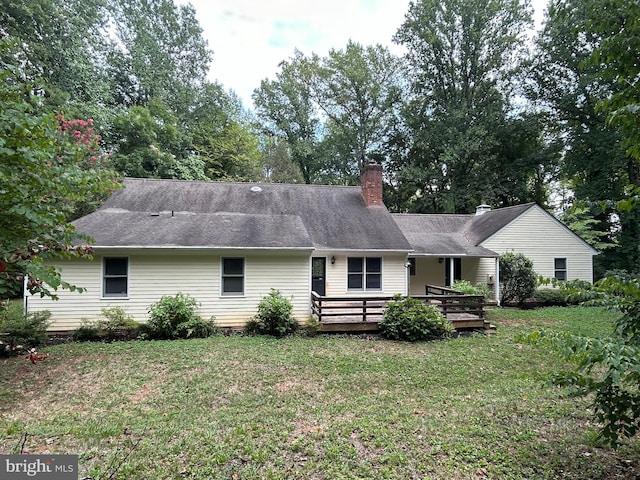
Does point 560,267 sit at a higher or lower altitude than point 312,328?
higher

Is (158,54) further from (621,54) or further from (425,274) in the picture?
(621,54)

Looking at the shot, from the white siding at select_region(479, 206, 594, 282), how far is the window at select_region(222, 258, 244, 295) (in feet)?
39.1

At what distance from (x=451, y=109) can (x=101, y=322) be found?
26.6 meters

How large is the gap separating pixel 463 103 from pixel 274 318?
2434 cm

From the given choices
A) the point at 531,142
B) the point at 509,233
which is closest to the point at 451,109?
the point at 531,142

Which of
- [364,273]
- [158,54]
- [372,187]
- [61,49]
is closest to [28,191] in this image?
[364,273]

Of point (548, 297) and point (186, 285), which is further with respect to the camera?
point (548, 297)

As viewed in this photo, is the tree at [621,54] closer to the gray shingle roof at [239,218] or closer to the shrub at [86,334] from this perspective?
the gray shingle roof at [239,218]

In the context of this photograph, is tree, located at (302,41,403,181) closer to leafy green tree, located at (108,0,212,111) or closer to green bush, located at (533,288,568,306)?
leafy green tree, located at (108,0,212,111)

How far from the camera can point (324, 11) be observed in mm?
12172

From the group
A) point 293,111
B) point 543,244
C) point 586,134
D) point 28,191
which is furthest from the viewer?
point 293,111

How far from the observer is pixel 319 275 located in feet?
39.3

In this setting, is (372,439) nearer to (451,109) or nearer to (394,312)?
(394,312)

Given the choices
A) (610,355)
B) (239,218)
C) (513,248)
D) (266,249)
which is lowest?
(610,355)
